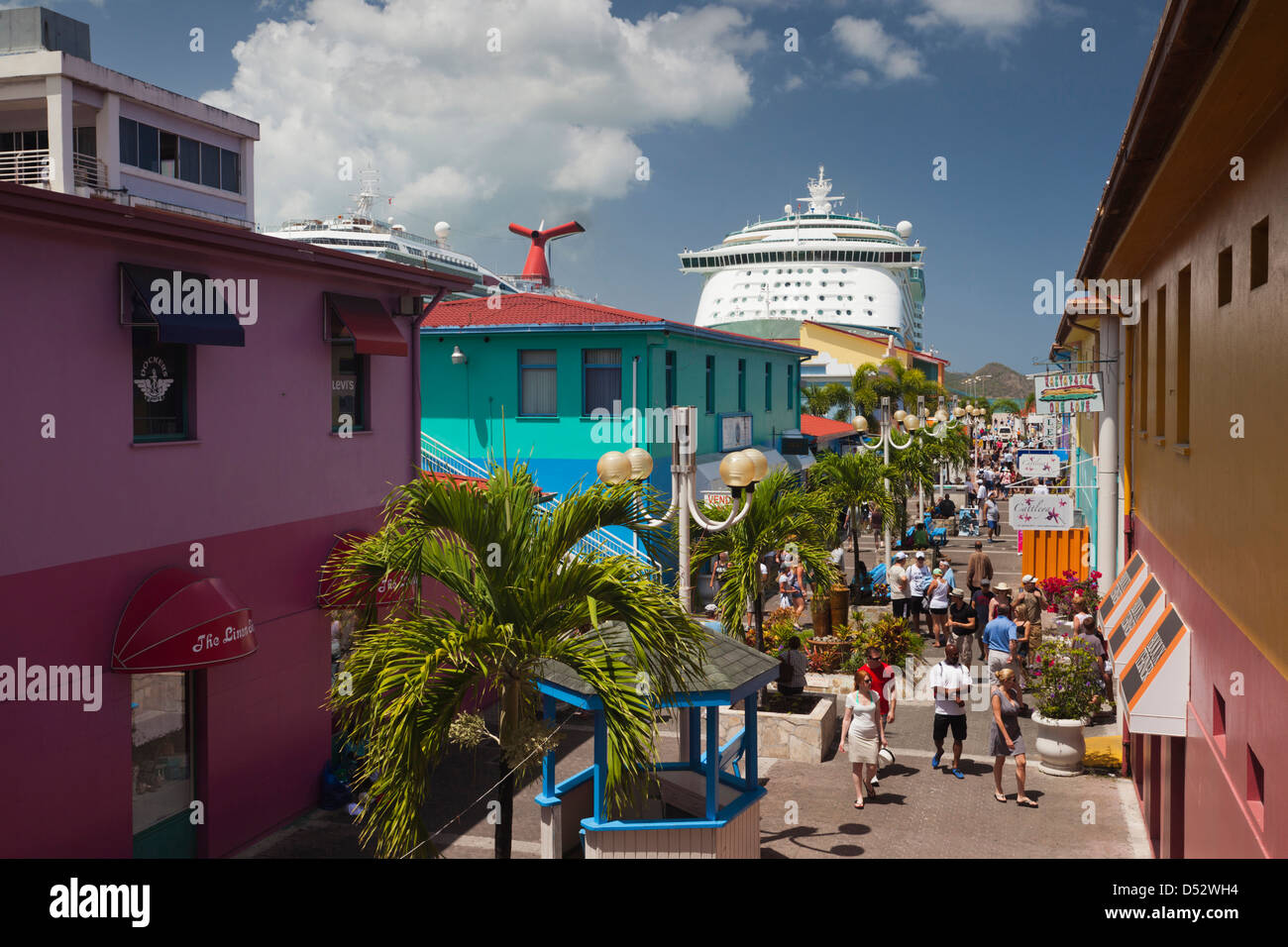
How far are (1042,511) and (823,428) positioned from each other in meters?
23.8

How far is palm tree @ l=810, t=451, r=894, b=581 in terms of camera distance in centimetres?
2409

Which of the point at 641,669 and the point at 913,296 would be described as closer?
the point at 641,669

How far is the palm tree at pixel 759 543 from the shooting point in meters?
14.2

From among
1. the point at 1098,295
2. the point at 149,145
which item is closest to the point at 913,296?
the point at 149,145

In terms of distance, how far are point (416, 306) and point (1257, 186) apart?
1036cm

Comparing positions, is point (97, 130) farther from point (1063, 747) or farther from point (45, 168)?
point (1063, 747)

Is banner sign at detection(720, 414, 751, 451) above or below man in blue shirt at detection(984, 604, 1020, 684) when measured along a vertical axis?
above

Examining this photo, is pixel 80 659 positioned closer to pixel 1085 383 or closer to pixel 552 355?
pixel 1085 383

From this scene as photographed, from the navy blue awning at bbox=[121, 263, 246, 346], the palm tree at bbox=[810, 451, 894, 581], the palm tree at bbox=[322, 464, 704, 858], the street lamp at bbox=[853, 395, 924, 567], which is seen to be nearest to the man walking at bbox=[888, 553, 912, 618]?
the palm tree at bbox=[810, 451, 894, 581]

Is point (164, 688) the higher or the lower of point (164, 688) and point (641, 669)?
the lower

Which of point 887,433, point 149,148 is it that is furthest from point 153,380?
point 149,148

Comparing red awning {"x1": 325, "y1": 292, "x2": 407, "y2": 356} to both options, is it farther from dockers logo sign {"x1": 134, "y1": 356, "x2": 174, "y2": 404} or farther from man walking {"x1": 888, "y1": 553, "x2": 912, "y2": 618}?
man walking {"x1": 888, "y1": 553, "x2": 912, "y2": 618}

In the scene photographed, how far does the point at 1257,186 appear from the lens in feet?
18.1

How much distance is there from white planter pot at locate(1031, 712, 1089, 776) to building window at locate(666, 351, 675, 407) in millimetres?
12673
